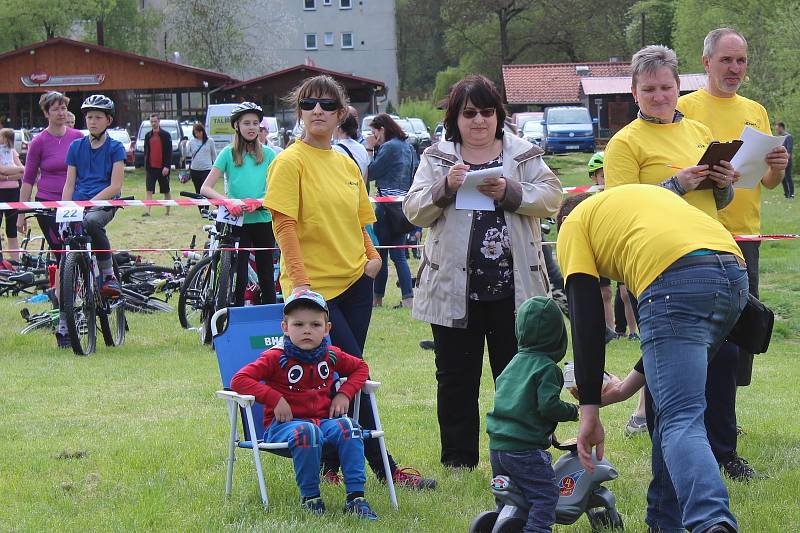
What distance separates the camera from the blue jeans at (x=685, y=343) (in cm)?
388

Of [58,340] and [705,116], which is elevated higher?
[705,116]

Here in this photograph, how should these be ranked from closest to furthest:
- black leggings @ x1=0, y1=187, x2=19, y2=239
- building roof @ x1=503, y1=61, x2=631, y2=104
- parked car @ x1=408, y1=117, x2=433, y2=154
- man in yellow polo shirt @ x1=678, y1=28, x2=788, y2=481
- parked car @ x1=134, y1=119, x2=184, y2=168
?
man in yellow polo shirt @ x1=678, y1=28, x2=788, y2=481 < black leggings @ x1=0, y1=187, x2=19, y2=239 < parked car @ x1=134, y1=119, x2=184, y2=168 < parked car @ x1=408, y1=117, x2=433, y2=154 < building roof @ x1=503, y1=61, x2=631, y2=104

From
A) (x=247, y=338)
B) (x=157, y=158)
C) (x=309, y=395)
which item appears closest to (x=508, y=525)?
(x=309, y=395)

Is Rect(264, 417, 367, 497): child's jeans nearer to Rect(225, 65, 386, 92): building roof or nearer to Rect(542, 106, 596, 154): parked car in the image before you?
Rect(542, 106, 596, 154): parked car

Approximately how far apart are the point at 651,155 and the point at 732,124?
0.90 metres

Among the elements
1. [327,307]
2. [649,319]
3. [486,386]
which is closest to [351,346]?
[327,307]

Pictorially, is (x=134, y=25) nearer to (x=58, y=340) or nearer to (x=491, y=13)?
(x=491, y=13)

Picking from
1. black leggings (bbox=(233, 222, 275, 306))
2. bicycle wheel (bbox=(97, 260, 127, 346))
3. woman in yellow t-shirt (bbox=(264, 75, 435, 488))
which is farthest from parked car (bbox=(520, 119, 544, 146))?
woman in yellow t-shirt (bbox=(264, 75, 435, 488))

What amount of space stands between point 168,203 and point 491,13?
73962 millimetres

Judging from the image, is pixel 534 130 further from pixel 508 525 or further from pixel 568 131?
pixel 508 525

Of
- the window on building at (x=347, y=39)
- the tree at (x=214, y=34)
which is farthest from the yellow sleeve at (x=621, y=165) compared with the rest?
the window on building at (x=347, y=39)

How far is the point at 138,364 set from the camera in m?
9.64

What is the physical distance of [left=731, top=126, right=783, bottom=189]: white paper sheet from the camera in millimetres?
5551

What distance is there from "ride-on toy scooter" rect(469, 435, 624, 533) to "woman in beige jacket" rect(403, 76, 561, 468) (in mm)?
1094
